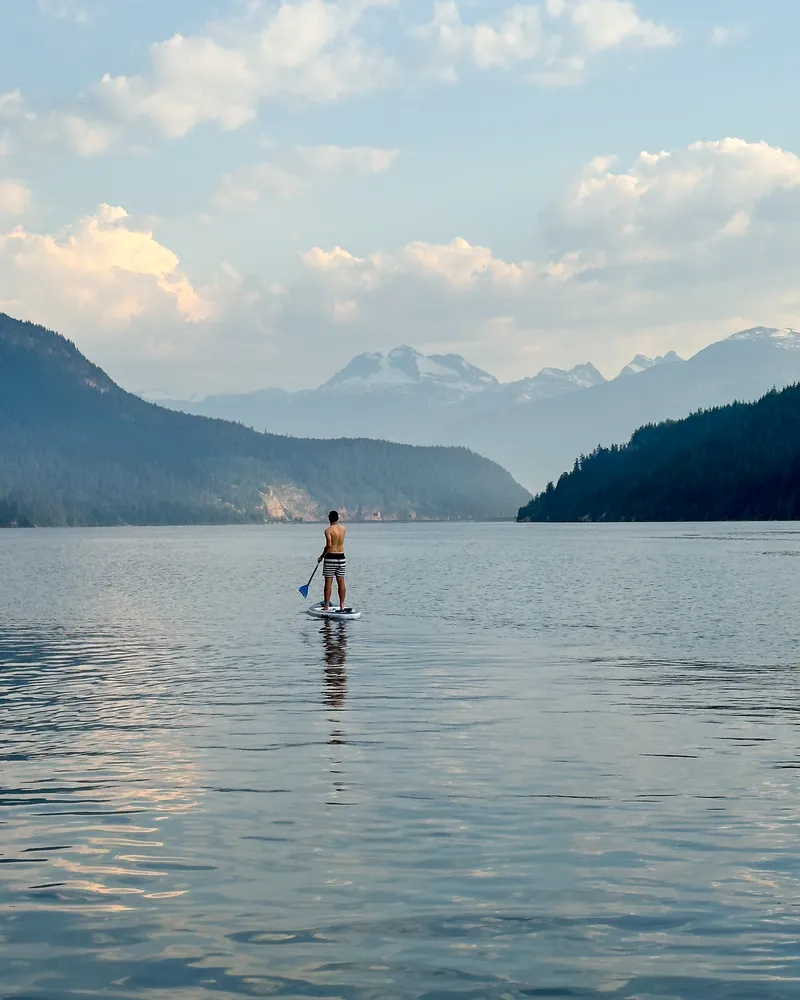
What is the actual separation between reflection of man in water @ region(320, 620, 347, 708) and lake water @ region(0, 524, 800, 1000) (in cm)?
26

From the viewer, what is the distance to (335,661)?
42.7 meters

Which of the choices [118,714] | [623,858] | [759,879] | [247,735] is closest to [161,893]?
[623,858]

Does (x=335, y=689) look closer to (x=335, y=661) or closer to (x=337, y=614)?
(x=335, y=661)

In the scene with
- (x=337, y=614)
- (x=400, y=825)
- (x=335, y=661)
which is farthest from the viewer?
(x=337, y=614)

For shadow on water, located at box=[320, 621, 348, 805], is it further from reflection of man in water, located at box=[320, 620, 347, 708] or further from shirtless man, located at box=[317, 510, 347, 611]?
shirtless man, located at box=[317, 510, 347, 611]

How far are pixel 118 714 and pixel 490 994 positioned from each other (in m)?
19.6

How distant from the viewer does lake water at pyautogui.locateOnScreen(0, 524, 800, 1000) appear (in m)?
12.8

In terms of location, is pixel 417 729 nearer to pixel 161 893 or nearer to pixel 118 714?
pixel 118 714

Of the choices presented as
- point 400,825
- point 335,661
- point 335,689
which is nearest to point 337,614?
point 335,661

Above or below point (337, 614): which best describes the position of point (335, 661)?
below

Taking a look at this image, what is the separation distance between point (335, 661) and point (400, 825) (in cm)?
2441

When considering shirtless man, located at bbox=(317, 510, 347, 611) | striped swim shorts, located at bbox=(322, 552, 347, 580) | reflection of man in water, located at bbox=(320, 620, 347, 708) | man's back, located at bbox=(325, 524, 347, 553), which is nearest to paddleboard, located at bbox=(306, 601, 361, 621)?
reflection of man in water, located at bbox=(320, 620, 347, 708)

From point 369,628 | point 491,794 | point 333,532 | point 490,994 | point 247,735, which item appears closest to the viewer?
point 490,994

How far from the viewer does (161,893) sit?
1507cm
